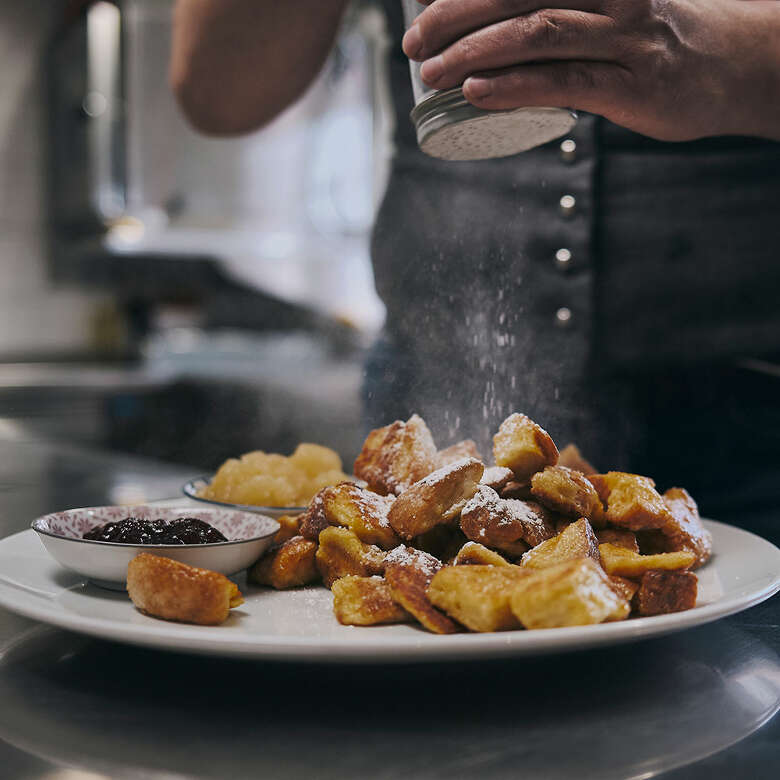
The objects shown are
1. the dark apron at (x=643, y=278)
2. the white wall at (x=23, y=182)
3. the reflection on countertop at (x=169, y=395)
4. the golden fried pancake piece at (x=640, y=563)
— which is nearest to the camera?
the golden fried pancake piece at (x=640, y=563)

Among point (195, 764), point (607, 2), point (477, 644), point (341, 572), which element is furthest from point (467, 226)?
point (195, 764)

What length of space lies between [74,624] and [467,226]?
124 centimetres

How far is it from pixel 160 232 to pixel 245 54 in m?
2.51

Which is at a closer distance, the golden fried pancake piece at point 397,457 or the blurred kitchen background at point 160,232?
the golden fried pancake piece at point 397,457

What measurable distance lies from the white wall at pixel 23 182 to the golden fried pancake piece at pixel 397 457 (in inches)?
149

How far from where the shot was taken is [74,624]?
2.09 feet

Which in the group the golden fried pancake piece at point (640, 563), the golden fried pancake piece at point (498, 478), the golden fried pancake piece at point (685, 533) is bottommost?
the golden fried pancake piece at point (685, 533)

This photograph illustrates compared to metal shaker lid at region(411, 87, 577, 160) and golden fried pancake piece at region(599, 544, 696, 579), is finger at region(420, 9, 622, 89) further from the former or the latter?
golden fried pancake piece at region(599, 544, 696, 579)

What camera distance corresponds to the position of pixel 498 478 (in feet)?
2.69

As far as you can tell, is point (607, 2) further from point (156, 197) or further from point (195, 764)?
point (156, 197)

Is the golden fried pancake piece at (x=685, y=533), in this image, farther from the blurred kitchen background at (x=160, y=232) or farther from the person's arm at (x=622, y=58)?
the blurred kitchen background at (x=160, y=232)

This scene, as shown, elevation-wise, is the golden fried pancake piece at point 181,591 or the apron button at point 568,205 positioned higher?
the apron button at point 568,205

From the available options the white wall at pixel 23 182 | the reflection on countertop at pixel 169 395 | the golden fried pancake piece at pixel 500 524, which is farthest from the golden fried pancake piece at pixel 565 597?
the white wall at pixel 23 182

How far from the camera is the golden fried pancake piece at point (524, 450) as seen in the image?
831 millimetres
